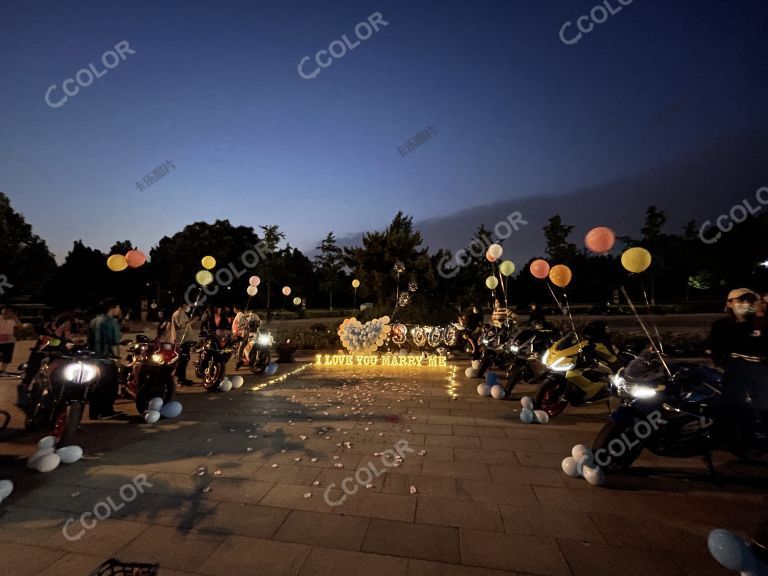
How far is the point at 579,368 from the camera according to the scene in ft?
19.2

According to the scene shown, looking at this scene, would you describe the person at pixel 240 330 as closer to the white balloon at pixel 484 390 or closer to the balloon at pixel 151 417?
the balloon at pixel 151 417

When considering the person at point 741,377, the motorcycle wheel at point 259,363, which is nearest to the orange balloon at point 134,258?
the motorcycle wheel at point 259,363

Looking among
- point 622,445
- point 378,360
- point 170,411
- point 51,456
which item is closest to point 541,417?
point 622,445

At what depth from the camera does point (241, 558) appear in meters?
2.74

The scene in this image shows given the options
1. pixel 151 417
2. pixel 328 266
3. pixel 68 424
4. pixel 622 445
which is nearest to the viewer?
pixel 622 445

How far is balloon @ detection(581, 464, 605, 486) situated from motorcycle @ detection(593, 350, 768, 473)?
15 cm

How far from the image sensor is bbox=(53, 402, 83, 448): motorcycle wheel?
4.54 meters

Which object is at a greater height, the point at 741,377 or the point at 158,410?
the point at 741,377

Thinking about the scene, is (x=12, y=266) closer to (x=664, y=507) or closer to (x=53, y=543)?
(x=53, y=543)

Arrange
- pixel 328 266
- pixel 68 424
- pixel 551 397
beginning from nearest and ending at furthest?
pixel 68 424 → pixel 551 397 → pixel 328 266

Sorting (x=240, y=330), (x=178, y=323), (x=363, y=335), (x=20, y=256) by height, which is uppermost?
(x=20, y=256)

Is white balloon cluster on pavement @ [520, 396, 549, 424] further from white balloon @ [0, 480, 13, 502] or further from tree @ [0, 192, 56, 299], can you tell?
tree @ [0, 192, 56, 299]

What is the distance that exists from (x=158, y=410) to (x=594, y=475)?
19.4 ft

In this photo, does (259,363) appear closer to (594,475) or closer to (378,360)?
(378,360)
